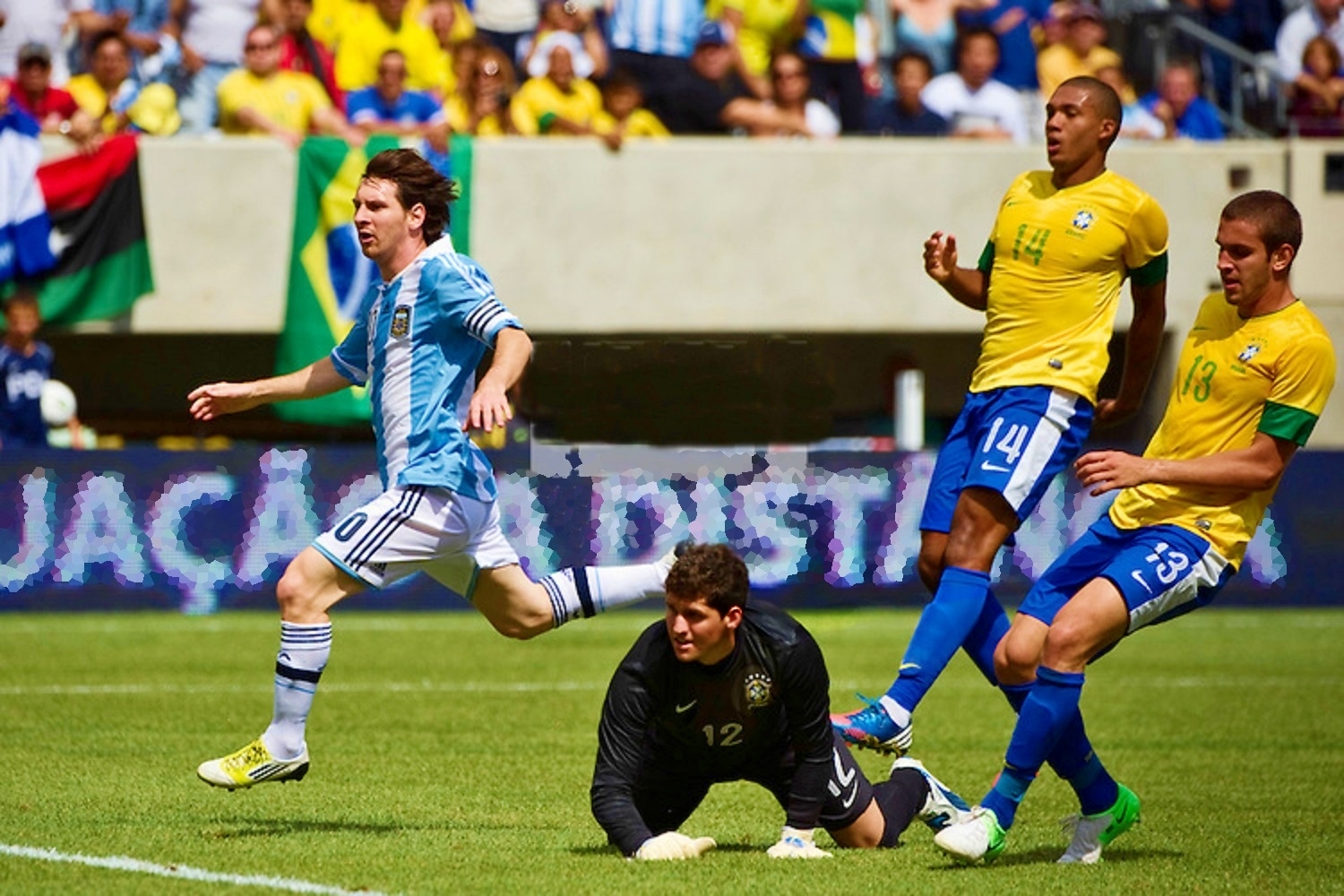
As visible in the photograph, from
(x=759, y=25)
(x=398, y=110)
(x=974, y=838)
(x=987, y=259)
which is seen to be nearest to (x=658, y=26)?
(x=759, y=25)

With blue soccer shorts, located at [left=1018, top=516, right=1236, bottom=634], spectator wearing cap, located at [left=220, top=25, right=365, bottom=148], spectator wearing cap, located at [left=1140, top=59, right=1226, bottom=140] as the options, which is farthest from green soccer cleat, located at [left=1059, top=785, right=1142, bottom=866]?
spectator wearing cap, located at [left=1140, top=59, right=1226, bottom=140]

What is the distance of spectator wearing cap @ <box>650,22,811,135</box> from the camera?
18.7m

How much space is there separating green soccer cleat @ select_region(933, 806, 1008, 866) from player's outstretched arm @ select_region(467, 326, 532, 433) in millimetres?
1858

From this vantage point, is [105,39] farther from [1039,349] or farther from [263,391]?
[1039,349]

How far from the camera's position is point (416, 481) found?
685cm

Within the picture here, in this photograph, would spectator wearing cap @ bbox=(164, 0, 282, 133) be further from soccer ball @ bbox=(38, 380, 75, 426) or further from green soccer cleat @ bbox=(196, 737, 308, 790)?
green soccer cleat @ bbox=(196, 737, 308, 790)

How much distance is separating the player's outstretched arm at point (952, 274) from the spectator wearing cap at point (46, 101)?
36.5 ft

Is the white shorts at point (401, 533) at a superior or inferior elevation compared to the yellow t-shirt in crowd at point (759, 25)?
inferior

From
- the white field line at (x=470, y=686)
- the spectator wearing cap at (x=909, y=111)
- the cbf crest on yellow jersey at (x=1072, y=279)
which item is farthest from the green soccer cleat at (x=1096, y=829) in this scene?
the spectator wearing cap at (x=909, y=111)

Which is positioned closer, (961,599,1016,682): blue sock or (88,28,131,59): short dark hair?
(961,599,1016,682): blue sock

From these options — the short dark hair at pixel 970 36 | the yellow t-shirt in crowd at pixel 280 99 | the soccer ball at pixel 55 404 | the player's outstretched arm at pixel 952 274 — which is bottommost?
the soccer ball at pixel 55 404

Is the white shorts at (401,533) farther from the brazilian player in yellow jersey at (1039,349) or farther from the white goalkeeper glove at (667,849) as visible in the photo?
the brazilian player in yellow jersey at (1039,349)

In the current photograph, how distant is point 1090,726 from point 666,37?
33.1 ft

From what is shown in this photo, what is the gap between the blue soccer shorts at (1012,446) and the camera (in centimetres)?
710
